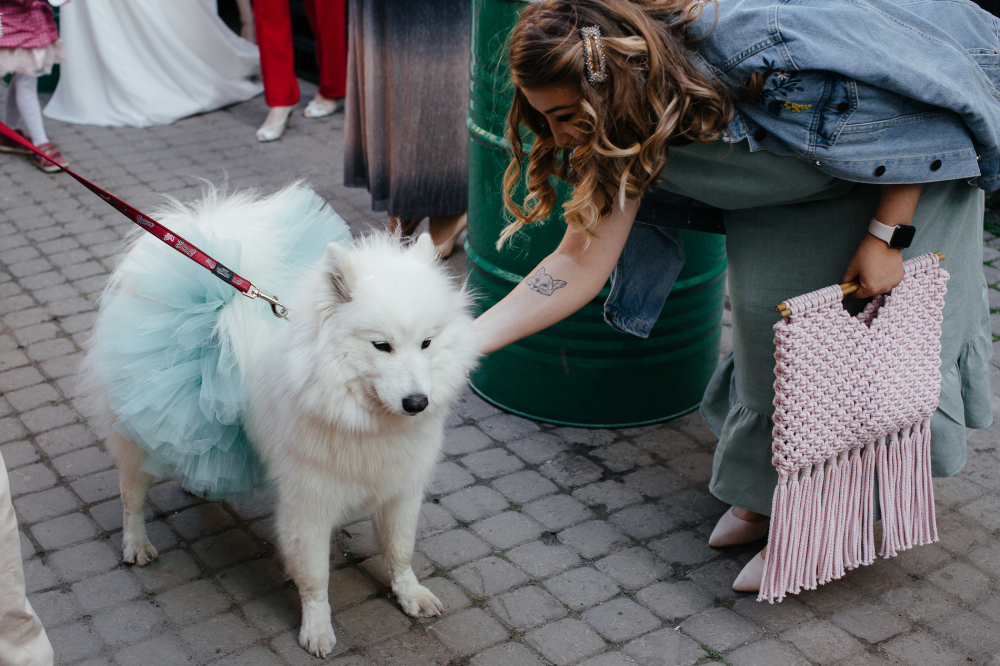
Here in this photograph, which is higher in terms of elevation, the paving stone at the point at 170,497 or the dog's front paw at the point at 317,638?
the dog's front paw at the point at 317,638

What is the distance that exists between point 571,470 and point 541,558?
0.55 m

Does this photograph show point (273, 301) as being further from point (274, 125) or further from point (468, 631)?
point (274, 125)

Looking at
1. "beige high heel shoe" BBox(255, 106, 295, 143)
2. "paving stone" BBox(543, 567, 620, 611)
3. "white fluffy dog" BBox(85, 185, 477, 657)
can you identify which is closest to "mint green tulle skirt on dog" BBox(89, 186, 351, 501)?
"white fluffy dog" BBox(85, 185, 477, 657)

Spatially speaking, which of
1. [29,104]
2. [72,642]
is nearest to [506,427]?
[72,642]

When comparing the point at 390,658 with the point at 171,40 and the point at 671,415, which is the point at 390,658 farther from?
the point at 171,40

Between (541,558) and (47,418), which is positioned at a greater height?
(541,558)

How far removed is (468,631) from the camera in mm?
2760

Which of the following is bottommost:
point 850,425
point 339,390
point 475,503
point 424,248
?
point 475,503

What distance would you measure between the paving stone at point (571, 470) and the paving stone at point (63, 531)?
1.66m

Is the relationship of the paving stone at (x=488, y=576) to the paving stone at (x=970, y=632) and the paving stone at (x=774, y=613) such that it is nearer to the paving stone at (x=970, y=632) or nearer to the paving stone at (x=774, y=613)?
the paving stone at (x=774, y=613)

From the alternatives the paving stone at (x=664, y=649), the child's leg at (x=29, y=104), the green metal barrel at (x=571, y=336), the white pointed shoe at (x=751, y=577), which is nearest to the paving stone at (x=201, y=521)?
the green metal barrel at (x=571, y=336)

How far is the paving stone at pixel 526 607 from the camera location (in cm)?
280

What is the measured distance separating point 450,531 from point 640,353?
3.53ft

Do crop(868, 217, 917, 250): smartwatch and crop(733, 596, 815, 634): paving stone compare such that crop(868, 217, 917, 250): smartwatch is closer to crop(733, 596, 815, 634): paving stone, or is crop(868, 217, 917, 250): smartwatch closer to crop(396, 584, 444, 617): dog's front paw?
crop(733, 596, 815, 634): paving stone
